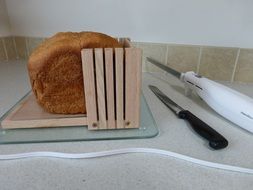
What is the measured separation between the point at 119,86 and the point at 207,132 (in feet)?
0.59

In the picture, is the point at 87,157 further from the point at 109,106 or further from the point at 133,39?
the point at 133,39

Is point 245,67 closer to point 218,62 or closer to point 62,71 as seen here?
point 218,62

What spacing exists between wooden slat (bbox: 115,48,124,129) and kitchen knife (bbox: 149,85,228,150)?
0.46ft

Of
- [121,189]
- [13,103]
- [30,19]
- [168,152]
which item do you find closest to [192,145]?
[168,152]

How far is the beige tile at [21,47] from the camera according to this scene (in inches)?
33.1

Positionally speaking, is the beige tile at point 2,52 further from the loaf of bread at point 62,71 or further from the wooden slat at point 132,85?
the wooden slat at point 132,85

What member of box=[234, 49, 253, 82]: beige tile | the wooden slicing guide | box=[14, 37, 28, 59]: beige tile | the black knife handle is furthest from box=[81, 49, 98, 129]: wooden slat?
box=[14, 37, 28, 59]: beige tile

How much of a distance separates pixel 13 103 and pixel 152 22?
1.64 feet

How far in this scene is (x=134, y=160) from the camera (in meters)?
0.31

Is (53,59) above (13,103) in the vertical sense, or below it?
above

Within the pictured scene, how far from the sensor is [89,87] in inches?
13.6

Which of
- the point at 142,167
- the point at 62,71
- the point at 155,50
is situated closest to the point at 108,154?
the point at 142,167

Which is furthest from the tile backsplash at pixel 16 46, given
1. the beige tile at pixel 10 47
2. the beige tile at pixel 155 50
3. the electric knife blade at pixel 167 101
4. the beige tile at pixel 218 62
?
the beige tile at pixel 218 62

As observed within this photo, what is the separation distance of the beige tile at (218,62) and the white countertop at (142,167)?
1.04ft
